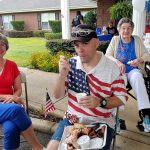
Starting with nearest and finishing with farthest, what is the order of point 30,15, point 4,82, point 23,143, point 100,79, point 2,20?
1. point 100,79
2. point 4,82
3. point 23,143
4. point 30,15
5. point 2,20

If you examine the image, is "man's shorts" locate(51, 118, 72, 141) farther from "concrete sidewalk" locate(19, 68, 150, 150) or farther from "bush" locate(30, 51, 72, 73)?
"bush" locate(30, 51, 72, 73)

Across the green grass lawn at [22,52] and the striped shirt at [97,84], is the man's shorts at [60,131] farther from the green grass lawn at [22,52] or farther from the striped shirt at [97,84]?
the green grass lawn at [22,52]

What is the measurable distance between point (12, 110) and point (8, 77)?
50 cm

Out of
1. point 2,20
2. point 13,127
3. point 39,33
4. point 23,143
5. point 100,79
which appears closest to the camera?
point 100,79

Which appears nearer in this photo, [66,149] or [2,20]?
[66,149]

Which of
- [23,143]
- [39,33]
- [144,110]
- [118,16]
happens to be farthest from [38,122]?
[39,33]

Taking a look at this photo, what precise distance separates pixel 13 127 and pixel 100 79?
3.53 feet

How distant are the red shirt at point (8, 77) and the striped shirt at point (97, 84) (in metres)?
0.94

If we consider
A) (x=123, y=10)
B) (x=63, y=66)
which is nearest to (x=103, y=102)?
→ (x=63, y=66)

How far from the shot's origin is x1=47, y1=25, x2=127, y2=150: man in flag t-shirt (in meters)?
2.24

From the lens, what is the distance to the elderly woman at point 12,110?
2.74 metres

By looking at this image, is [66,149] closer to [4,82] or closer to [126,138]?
[4,82]

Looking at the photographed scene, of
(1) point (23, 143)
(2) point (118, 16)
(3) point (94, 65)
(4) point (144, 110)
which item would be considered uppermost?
(2) point (118, 16)

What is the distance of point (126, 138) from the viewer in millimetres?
3486
